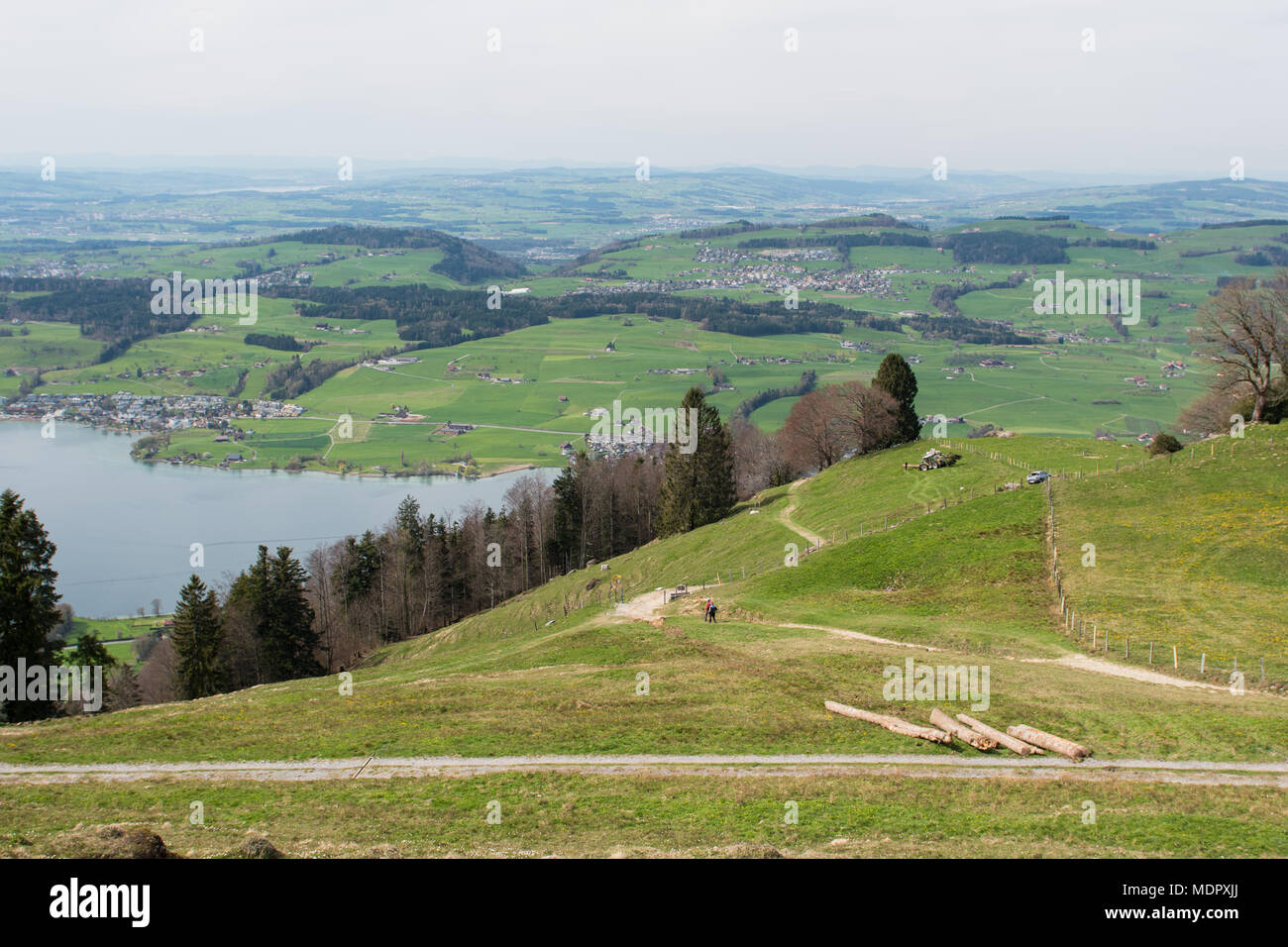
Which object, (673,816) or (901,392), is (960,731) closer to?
(673,816)

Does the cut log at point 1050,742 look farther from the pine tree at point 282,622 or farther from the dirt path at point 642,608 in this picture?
the pine tree at point 282,622

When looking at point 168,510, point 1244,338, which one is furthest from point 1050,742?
point 168,510

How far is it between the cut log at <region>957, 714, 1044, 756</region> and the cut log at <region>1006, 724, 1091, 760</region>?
0.34 meters

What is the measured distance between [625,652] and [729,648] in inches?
194

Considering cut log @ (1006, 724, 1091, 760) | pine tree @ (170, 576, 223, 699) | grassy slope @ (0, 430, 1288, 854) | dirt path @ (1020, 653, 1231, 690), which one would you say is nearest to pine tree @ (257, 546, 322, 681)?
pine tree @ (170, 576, 223, 699)

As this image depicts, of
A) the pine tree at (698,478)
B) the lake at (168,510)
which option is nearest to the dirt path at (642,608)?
the pine tree at (698,478)

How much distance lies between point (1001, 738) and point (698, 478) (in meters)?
58.3

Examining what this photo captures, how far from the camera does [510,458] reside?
175375 mm

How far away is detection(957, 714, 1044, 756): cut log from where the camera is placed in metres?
26.4

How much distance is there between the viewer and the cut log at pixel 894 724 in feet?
89.6

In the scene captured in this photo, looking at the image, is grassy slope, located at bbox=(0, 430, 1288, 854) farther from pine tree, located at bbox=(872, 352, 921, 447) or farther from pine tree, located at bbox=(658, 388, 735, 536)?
pine tree, located at bbox=(658, 388, 735, 536)
